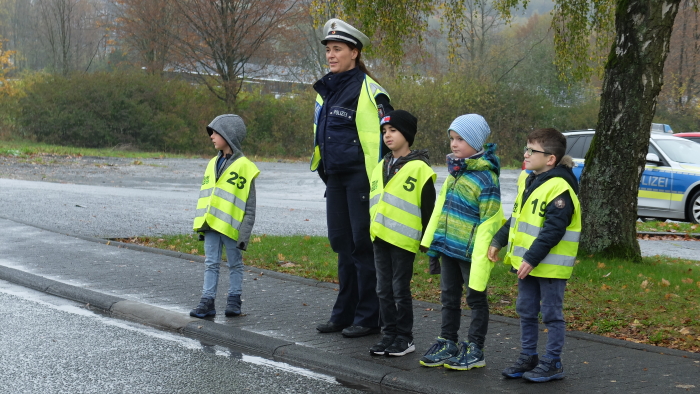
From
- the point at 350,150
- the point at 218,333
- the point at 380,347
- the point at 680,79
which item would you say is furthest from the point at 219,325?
the point at 680,79

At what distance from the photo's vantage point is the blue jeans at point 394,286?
222 inches

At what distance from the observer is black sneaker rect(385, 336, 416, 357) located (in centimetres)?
562

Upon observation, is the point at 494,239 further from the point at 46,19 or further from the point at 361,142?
the point at 46,19

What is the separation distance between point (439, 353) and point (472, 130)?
1.55 m

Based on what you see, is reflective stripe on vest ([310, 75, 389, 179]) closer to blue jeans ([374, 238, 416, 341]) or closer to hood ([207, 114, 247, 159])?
blue jeans ([374, 238, 416, 341])

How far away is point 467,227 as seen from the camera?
523 cm

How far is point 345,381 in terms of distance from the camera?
17.4ft

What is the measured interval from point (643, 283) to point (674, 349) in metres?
2.40

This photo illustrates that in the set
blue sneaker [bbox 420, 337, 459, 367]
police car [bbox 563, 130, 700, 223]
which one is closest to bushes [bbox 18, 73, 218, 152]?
police car [bbox 563, 130, 700, 223]

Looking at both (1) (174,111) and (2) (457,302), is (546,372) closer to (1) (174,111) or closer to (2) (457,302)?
(2) (457,302)

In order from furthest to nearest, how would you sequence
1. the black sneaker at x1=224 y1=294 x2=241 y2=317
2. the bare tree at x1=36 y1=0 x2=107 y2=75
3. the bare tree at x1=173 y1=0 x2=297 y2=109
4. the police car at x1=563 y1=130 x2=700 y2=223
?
the bare tree at x1=36 y1=0 x2=107 y2=75, the bare tree at x1=173 y1=0 x2=297 y2=109, the police car at x1=563 y1=130 x2=700 y2=223, the black sneaker at x1=224 y1=294 x2=241 y2=317

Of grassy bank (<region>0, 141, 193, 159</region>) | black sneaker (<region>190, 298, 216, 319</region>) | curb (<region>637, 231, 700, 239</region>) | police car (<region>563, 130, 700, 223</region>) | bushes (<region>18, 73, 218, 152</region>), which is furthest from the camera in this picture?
bushes (<region>18, 73, 218, 152</region>)

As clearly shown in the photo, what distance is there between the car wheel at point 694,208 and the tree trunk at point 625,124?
7195 millimetres

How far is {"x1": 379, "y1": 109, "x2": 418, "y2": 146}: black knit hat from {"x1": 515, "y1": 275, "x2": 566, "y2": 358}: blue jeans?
1.31m
